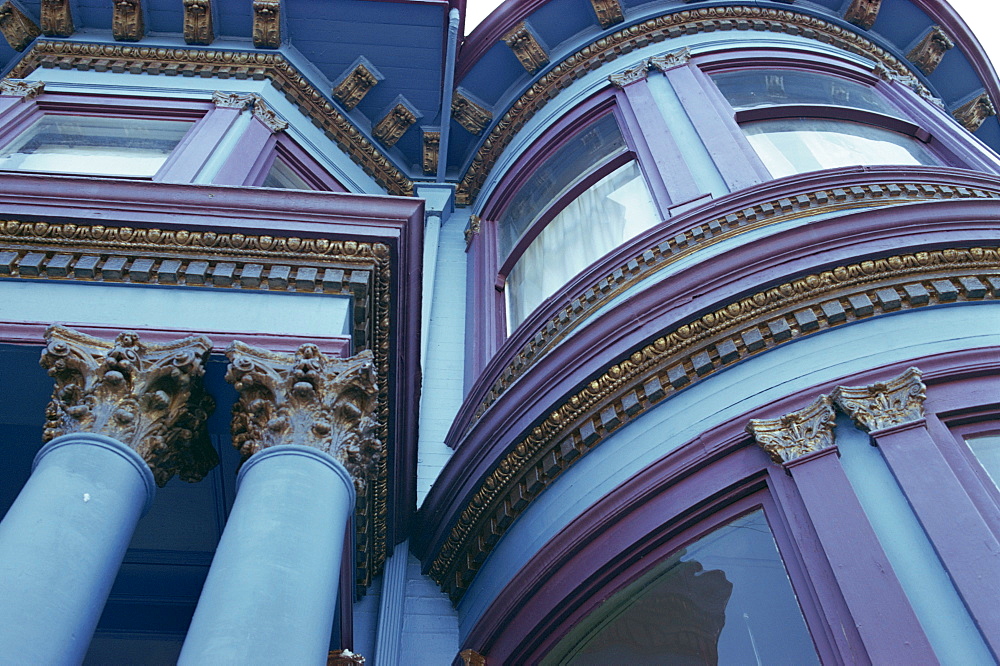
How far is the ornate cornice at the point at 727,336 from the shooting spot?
5789 mm

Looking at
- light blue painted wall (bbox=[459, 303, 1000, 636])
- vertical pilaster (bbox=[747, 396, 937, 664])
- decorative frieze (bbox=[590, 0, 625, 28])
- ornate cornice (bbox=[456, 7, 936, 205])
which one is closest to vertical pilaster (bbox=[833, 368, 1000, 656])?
vertical pilaster (bbox=[747, 396, 937, 664])

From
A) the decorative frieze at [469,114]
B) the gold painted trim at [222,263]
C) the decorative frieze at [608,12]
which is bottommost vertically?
the gold painted trim at [222,263]

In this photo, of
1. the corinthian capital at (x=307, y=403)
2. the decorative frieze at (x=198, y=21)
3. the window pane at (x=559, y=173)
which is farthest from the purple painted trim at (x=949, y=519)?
the decorative frieze at (x=198, y=21)

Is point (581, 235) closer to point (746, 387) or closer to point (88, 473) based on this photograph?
point (746, 387)

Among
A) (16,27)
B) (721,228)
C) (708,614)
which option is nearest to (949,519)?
(708,614)

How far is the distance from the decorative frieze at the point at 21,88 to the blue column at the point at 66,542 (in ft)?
20.7

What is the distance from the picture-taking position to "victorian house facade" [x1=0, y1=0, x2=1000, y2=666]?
171 inches

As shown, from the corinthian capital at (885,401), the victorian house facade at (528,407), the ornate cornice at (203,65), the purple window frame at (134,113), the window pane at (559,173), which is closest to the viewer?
the victorian house facade at (528,407)

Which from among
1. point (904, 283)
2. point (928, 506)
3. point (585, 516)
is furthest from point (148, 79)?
point (928, 506)

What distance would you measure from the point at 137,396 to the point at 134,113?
567cm

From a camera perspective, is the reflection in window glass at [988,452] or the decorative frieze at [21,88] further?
the decorative frieze at [21,88]

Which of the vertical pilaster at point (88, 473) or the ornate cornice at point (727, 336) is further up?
the ornate cornice at point (727, 336)

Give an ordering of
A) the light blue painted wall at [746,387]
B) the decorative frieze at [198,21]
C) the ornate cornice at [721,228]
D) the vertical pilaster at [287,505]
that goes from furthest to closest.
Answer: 1. the decorative frieze at [198,21]
2. the ornate cornice at [721,228]
3. the light blue painted wall at [746,387]
4. the vertical pilaster at [287,505]

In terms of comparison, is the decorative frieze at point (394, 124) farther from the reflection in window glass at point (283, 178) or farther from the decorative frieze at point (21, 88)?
the decorative frieze at point (21, 88)
